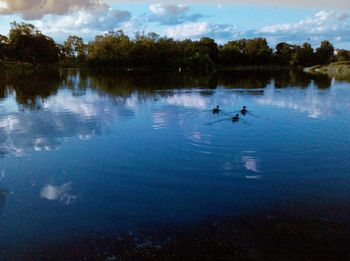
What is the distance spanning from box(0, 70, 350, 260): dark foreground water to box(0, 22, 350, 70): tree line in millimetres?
103630

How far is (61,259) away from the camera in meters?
8.25

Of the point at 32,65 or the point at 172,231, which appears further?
the point at 32,65

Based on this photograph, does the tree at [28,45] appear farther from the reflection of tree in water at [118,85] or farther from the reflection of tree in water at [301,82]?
the reflection of tree in water at [301,82]

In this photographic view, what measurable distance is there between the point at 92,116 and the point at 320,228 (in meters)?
19.1

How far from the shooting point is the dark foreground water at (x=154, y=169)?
406 inches

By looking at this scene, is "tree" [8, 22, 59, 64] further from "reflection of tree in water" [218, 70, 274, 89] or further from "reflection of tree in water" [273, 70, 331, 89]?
"reflection of tree in water" [273, 70, 331, 89]

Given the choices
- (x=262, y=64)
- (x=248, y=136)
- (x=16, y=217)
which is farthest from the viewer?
(x=262, y=64)

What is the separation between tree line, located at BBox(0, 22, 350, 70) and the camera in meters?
120

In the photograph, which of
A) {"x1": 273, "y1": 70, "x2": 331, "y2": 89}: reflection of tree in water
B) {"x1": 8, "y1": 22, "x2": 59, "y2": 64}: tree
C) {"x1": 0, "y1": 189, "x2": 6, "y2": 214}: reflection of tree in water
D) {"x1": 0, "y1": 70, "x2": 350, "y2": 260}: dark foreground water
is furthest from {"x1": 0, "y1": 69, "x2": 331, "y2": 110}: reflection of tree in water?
{"x1": 8, "y1": 22, "x2": 59, "y2": 64}: tree

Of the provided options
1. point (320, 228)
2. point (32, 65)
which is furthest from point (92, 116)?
point (32, 65)

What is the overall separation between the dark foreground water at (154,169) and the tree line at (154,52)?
340ft

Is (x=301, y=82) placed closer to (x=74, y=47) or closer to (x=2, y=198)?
(x=2, y=198)

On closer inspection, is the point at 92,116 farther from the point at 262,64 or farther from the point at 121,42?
the point at 262,64

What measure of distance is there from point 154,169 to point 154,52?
386ft
